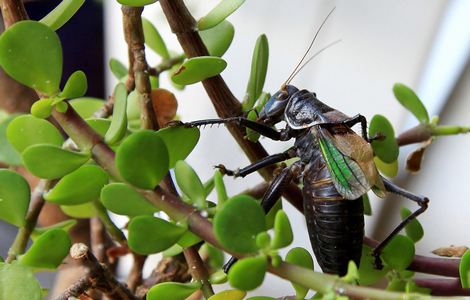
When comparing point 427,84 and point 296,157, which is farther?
point 427,84

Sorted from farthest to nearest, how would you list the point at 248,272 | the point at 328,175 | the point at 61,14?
the point at 328,175 → the point at 61,14 → the point at 248,272

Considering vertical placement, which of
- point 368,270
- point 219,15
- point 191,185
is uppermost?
point 219,15

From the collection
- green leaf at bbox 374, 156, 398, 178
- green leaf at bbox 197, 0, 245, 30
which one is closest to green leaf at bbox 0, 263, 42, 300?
green leaf at bbox 197, 0, 245, 30

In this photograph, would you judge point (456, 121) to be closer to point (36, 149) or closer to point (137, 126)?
point (137, 126)

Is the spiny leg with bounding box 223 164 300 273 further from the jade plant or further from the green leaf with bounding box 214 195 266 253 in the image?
the green leaf with bounding box 214 195 266 253

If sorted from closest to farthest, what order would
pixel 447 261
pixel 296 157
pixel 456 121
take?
pixel 447 261 < pixel 296 157 < pixel 456 121

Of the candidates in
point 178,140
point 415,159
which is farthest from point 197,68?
point 415,159

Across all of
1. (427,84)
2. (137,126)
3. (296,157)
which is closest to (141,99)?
(137,126)

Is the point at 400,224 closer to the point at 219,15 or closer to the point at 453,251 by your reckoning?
the point at 453,251
